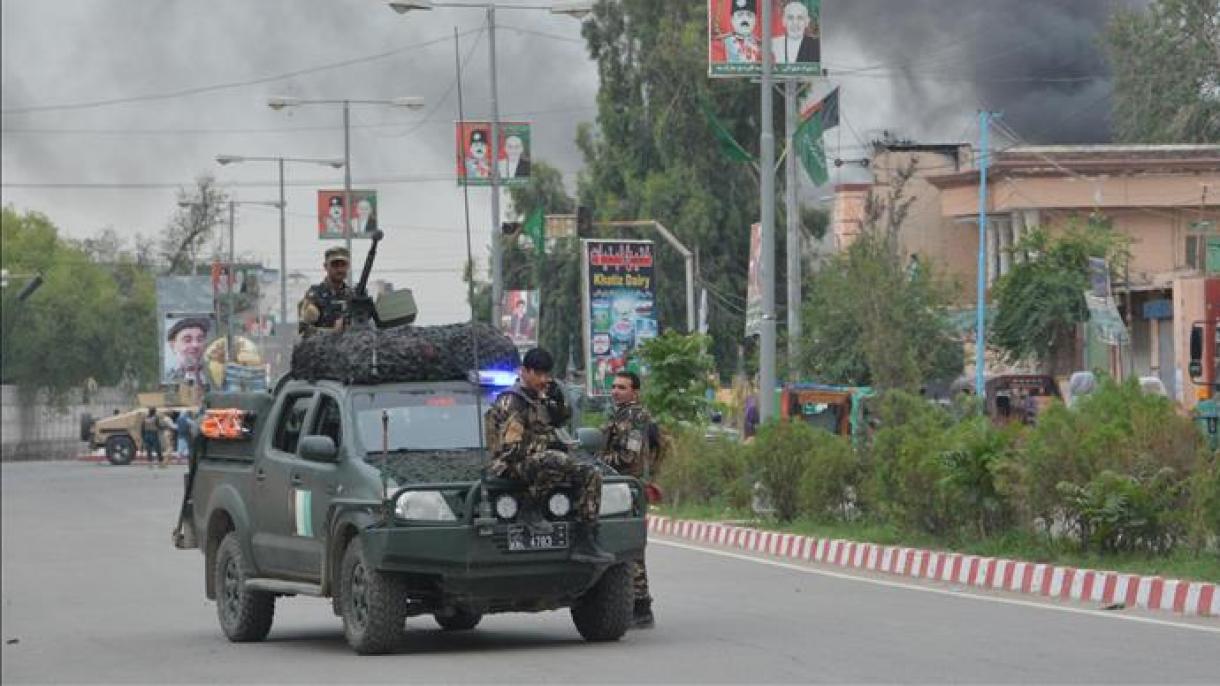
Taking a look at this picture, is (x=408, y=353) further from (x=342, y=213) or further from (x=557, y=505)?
(x=342, y=213)

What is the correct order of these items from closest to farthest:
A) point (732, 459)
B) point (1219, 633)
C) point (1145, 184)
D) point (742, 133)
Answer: point (1219, 633) < point (732, 459) < point (1145, 184) < point (742, 133)

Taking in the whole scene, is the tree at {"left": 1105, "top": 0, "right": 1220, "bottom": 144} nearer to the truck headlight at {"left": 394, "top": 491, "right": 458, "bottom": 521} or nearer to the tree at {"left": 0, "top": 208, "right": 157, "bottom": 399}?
the truck headlight at {"left": 394, "top": 491, "right": 458, "bottom": 521}

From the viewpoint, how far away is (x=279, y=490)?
15195mm

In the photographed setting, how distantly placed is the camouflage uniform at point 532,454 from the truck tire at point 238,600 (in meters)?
2.46

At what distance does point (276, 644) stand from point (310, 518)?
134 cm

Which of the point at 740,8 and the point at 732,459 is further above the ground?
the point at 740,8

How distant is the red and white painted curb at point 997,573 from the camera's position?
16812mm

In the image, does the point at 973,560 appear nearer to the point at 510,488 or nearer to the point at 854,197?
the point at 510,488

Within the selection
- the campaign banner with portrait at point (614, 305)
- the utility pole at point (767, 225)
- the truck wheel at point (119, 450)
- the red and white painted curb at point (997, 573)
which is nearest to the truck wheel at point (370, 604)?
the red and white painted curb at point (997, 573)

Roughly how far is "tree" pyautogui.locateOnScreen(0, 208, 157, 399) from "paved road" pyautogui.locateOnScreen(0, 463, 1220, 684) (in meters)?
76.1

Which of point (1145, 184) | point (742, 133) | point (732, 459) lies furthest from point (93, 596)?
point (742, 133)

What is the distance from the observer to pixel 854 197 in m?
78.4

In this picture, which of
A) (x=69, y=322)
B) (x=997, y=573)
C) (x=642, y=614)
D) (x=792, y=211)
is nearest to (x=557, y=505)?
(x=642, y=614)

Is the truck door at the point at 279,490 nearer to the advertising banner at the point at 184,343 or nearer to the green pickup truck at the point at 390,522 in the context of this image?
the green pickup truck at the point at 390,522
